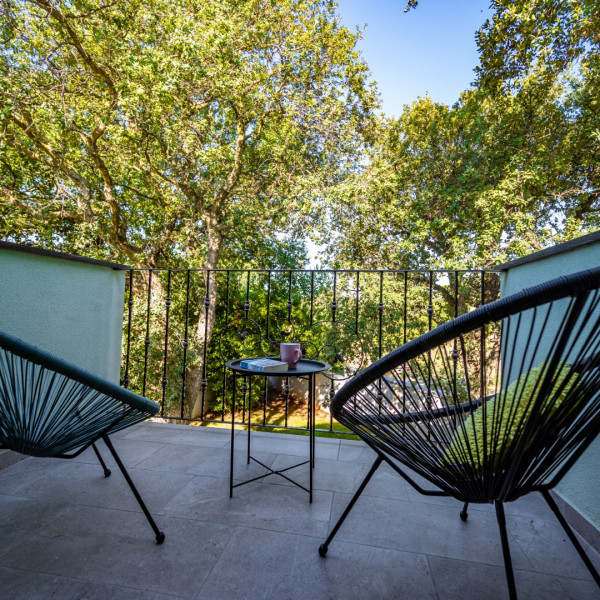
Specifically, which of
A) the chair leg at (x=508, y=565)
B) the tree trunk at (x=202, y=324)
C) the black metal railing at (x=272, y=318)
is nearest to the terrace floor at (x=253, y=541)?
the chair leg at (x=508, y=565)

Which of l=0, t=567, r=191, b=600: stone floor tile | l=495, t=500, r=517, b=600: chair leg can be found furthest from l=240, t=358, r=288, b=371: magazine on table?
l=495, t=500, r=517, b=600: chair leg

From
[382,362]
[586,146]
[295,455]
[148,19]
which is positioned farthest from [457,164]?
[382,362]

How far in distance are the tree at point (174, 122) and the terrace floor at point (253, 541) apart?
5.19 meters

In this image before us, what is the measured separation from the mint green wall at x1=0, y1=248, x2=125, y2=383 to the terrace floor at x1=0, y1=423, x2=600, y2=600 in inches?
25.3

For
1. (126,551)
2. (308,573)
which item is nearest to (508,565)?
(308,573)

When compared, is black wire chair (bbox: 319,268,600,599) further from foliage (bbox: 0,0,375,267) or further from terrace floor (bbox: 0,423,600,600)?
foliage (bbox: 0,0,375,267)

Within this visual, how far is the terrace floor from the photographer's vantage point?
104 cm

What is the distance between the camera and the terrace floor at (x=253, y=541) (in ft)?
3.40

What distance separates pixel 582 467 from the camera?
1.36m

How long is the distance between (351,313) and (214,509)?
203 inches

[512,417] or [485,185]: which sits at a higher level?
[485,185]

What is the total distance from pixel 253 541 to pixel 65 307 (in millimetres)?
1650

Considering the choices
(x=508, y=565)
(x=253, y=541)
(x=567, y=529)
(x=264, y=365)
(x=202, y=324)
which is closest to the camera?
(x=508, y=565)

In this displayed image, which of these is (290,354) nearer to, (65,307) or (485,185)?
(65,307)
